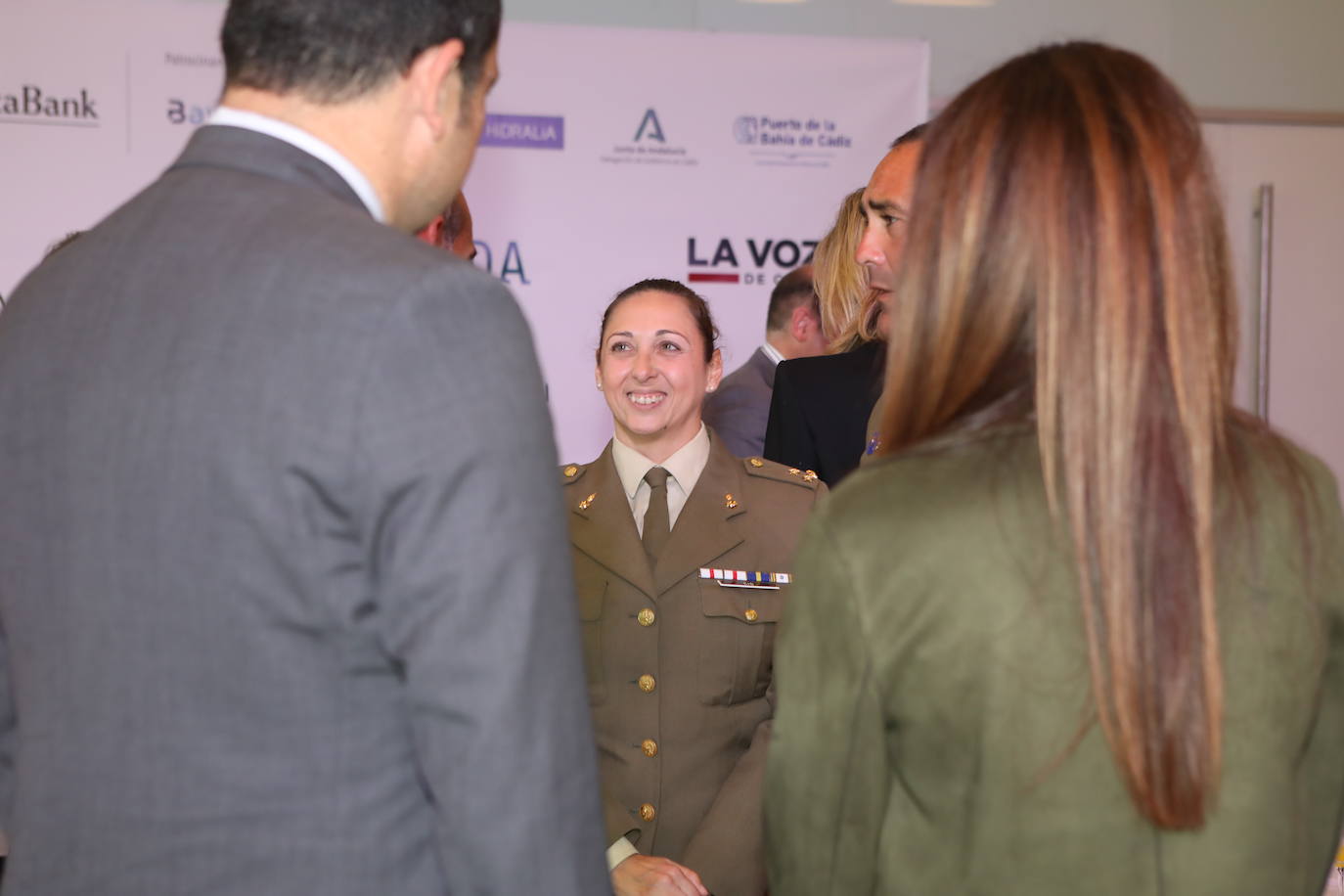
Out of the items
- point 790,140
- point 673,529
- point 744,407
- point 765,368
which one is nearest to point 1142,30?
point 790,140

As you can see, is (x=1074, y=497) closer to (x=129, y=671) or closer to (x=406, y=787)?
(x=406, y=787)

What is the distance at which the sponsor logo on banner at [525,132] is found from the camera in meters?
4.59

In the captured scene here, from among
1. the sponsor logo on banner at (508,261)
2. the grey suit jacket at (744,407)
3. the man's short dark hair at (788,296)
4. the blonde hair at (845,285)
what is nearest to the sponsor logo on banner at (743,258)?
the man's short dark hair at (788,296)

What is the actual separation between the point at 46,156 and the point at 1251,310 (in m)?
4.71

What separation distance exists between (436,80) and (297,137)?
124 mm

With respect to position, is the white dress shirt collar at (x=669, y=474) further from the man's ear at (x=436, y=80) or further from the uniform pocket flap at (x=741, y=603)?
the man's ear at (x=436, y=80)

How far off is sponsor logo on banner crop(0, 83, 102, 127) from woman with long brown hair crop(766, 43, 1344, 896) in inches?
160

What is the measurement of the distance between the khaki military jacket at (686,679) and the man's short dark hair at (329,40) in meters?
1.37

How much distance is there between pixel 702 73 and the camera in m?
4.71

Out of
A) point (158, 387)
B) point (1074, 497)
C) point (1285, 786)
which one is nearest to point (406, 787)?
point (158, 387)

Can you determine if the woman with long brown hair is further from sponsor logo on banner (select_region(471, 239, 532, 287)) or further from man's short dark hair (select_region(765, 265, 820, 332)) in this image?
sponsor logo on banner (select_region(471, 239, 532, 287))

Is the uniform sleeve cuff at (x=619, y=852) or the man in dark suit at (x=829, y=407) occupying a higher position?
the man in dark suit at (x=829, y=407)

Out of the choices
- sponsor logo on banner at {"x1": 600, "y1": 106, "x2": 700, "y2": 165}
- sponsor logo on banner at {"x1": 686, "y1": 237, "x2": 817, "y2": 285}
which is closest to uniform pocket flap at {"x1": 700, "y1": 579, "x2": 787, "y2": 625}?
sponsor logo on banner at {"x1": 686, "y1": 237, "x2": 817, "y2": 285}

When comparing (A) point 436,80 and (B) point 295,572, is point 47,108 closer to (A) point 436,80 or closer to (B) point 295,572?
(A) point 436,80
